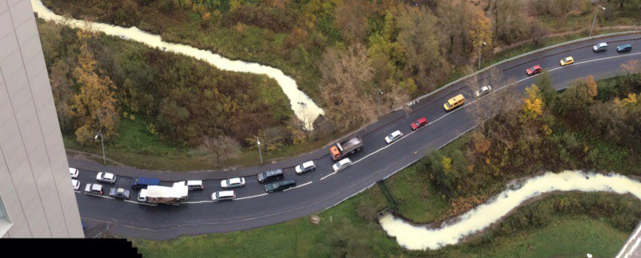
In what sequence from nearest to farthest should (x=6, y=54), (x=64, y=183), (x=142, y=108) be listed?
(x=6, y=54) < (x=64, y=183) < (x=142, y=108)

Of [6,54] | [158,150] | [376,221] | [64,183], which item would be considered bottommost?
[64,183]

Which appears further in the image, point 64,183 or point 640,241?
point 640,241

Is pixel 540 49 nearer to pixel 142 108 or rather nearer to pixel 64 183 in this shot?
pixel 142 108

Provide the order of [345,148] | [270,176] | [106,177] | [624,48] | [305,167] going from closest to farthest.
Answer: [106,177]
[270,176]
[305,167]
[345,148]
[624,48]

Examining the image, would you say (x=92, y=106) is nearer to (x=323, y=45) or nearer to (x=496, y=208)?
(x=323, y=45)

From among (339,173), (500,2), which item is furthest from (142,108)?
(500,2)

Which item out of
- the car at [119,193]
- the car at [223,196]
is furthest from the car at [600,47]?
the car at [119,193]

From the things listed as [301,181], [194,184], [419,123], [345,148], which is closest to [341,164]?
[345,148]

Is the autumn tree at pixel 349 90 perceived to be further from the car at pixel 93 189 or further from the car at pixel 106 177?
the car at pixel 93 189

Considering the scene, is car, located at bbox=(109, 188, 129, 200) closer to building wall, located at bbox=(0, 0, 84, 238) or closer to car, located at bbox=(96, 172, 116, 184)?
car, located at bbox=(96, 172, 116, 184)
